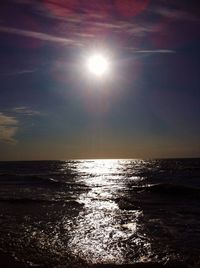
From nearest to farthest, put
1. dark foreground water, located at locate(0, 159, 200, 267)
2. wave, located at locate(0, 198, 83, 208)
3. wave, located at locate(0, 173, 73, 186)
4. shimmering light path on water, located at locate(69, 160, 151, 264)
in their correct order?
1. dark foreground water, located at locate(0, 159, 200, 267)
2. shimmering light path on water, located at locate(69, 160, 151, 264)
3. wave, located at locate(0, 198, 83, 208)
4. wave, located at locate(0, 173, 73, 186)

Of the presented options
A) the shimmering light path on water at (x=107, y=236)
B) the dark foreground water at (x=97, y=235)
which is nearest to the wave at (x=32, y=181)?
the dark foreground water at (x=97, y=235)


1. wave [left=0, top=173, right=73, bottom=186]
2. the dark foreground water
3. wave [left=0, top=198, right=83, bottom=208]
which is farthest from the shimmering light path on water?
wave [left=0, top=173, right=73, bottom=186]

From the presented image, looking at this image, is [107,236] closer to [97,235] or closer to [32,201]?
[97,235]

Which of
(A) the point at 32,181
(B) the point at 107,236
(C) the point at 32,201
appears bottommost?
(B) the point at 107,236

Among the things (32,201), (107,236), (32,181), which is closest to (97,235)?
(107,236)

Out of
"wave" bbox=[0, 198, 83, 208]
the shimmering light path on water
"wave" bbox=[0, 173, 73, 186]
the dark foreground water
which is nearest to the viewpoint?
the dark foreground water

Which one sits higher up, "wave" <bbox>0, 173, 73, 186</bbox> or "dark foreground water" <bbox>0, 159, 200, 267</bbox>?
"wave" <bbox>0, 173, 73, 186</bbox>

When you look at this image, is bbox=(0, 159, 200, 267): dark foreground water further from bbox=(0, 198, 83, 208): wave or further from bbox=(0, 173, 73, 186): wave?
bbox=(0, 173, 73, 186): wave

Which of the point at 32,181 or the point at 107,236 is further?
the point at 32,181

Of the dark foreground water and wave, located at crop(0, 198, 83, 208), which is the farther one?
wave, located at crop(0, 198, 83, 208)

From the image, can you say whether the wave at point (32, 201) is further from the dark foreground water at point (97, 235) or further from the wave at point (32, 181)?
the wave at point (32, 181)

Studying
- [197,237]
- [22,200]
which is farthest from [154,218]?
[22,200]

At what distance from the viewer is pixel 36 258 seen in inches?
446

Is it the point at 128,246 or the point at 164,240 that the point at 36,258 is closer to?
the point at 128,246
